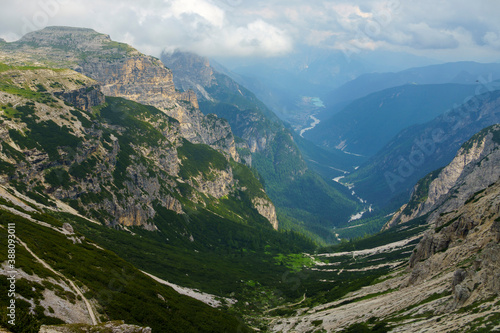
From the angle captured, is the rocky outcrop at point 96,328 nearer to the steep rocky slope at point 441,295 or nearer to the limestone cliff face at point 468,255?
the steep rocky slope at point 441,295

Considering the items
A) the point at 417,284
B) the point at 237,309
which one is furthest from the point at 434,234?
the point at 237,309

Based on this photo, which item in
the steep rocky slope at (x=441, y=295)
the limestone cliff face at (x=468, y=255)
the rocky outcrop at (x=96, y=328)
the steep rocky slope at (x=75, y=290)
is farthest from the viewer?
the limestone cliff face at (x=468, y=255)

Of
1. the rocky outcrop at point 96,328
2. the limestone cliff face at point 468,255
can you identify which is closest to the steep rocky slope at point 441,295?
the limestone cliff face at point 468,255

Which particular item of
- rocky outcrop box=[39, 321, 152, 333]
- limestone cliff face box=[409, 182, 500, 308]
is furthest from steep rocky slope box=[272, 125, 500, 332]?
rocky outcrop box=[39, 321, 152, 333]

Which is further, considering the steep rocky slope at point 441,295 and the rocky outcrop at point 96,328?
the steep rocky slope at point 441,295

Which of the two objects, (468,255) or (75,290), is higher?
(75,290)

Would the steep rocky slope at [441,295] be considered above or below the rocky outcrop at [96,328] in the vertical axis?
below

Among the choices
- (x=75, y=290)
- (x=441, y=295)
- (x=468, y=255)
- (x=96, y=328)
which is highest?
(x=96, y=328)

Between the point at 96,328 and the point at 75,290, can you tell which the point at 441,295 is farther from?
the point at 75,290

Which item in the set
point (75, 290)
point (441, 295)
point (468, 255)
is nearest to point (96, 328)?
point (75, 290)

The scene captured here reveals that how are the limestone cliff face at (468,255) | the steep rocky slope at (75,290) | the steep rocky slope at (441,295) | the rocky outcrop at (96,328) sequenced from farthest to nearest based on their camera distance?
the limestone cliff face at (468,255) → the steep rocky slope at (441,295) → the steep rocky slope at (75,290) → the rocky outcrop at (96,328)

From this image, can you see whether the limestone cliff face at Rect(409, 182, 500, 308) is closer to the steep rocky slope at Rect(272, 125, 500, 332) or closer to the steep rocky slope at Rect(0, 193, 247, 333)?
the steep rocky slope at Rect(272, 125, 500, 332)
